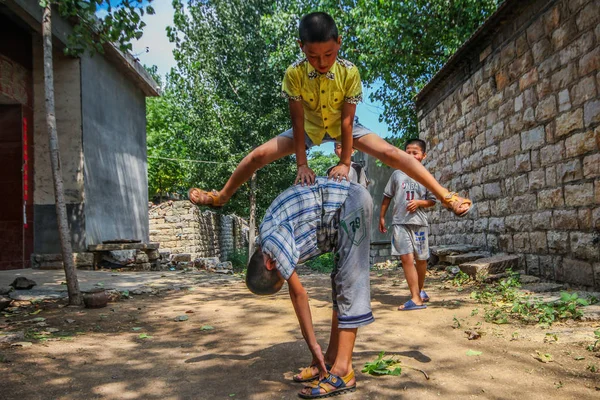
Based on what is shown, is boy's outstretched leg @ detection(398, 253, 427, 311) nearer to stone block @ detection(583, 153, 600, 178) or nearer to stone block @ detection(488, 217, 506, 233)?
stone block @ detection(583, 153, 600, 178)

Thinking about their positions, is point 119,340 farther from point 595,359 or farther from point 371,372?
point 595,359

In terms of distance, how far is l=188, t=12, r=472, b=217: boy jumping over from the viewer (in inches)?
99.3

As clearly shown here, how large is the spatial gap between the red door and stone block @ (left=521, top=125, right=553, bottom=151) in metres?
8.09

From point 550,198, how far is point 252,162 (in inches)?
158

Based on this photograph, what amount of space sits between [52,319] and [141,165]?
324 inches

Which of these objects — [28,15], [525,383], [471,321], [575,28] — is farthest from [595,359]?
[28,15]

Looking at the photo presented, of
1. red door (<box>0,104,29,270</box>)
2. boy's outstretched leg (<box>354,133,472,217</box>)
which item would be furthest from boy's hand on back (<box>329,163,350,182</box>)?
red door (<box>0,104,29,270</box>)

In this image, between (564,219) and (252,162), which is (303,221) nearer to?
(252,162)

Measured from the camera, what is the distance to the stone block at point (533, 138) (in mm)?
5488

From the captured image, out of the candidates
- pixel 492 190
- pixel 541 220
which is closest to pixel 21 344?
pixel 541 220

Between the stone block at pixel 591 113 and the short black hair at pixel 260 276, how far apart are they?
379 cm

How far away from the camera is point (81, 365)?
2820 mm

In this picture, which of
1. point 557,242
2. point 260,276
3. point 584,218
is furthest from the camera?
point 557,242

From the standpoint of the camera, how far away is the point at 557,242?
5121 mm
